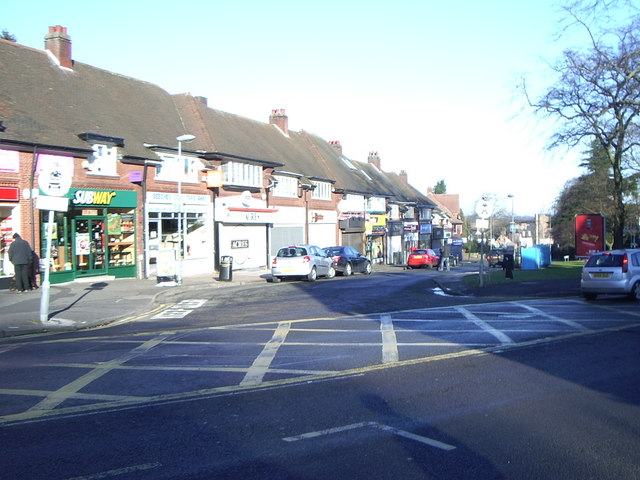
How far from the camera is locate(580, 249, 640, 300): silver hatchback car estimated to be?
16844mm

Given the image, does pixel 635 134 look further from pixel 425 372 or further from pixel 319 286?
pixel 425 372

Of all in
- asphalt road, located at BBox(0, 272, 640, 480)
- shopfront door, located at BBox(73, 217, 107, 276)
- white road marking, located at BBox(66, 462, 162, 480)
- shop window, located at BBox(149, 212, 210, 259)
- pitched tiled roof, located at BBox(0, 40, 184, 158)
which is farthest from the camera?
shop window, located at BBox(149, 212, 210, 259)

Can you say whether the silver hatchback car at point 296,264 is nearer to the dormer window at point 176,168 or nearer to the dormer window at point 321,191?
the dormer window at point 176,168

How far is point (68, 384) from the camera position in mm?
7773

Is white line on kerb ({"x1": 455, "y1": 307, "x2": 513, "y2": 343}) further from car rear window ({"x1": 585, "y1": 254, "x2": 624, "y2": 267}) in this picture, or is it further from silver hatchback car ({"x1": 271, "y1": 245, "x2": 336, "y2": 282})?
silver hatchback car ({"x1": 271, "y1": 245, "x2": 336, "y2": 282})

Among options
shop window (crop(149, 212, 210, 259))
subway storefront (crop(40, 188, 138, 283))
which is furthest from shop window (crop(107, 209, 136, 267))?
shop window (crop(149, 212, 210, 259))

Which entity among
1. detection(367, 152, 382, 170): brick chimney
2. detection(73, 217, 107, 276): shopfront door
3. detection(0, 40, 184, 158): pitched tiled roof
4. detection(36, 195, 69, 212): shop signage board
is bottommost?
detection(73, 217, 107, 276): shopfront door

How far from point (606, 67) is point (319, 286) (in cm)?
1382

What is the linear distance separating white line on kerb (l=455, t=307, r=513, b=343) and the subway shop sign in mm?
14569

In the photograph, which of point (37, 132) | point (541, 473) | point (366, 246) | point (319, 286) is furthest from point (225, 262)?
point (366, 246)

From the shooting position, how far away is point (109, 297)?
18.7 meters

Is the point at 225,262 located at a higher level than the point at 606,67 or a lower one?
lower

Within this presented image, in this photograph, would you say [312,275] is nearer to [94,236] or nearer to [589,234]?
[94,236]

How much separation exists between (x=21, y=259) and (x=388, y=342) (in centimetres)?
1301
